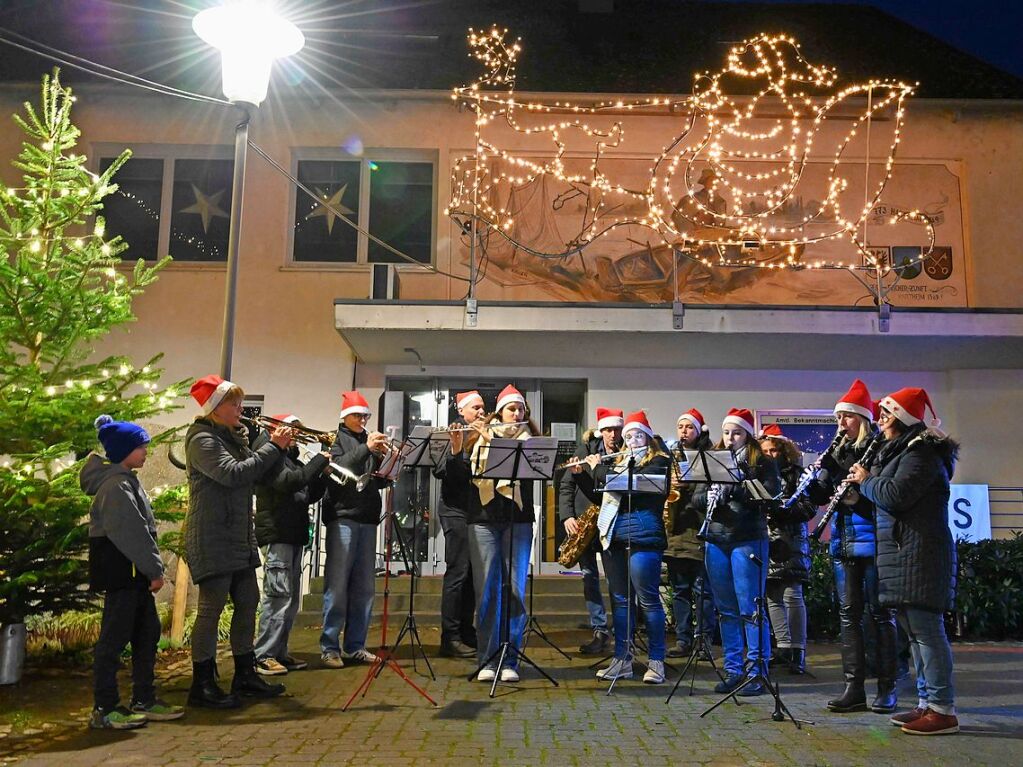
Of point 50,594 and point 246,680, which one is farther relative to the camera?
point 50,594

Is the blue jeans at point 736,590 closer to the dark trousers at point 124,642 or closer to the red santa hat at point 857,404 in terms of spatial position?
the red santa hat at point 857,404

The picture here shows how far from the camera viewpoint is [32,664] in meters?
6.85

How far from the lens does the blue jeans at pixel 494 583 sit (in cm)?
605

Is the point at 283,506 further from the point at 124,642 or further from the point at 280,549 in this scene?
the point at 124,642

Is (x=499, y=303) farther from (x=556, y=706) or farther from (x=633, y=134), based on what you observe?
(x=556, y=706)

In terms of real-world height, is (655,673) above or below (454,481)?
below

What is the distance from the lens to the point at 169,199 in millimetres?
13000

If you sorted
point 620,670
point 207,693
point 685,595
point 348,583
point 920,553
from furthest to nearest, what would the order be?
point 685,595 < point 348,583 < point 620,670 < point 207,693 < point 920,553

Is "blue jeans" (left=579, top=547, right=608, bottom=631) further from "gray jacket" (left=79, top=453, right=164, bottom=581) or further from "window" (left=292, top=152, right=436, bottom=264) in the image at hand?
"window" (left=292, top=152, right=436, bottom=264)

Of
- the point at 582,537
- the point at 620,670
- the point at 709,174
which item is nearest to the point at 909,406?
the point at 620,670

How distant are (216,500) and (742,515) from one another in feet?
11.8

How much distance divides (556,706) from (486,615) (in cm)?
92

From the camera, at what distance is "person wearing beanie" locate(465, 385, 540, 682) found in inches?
239

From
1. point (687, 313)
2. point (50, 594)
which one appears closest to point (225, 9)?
point (50, 594)
